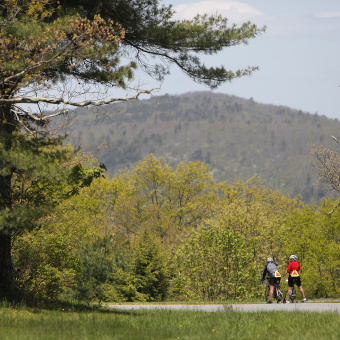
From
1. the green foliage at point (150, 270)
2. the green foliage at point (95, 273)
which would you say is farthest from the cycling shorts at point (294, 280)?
the green foliage at point (95, 273)

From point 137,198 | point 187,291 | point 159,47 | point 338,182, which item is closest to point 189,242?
point 187,291

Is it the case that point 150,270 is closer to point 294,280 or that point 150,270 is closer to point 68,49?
point 294,280

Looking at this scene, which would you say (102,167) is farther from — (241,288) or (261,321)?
(241,288)

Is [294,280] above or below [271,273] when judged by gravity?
below

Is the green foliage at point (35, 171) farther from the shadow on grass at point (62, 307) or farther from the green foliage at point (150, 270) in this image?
the green foliage at point (150, 270)

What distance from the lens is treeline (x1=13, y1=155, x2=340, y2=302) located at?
587 inches

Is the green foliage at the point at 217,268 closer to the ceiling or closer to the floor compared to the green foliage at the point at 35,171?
closer to the floor

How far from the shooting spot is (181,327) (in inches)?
319

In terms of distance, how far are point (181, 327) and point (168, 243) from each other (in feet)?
116

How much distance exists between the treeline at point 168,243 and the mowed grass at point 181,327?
206 inches

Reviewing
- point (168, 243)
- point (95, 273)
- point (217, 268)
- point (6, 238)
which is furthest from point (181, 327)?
point (168, 243)

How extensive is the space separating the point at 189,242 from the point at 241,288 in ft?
12.9

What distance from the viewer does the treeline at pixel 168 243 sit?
14914 mm

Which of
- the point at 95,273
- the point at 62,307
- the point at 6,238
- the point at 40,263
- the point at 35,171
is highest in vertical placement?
the point at 35,171
